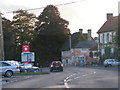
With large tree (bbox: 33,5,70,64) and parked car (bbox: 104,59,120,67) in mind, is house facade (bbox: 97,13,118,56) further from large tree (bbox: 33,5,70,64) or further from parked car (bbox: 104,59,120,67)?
parked car (bbox: 104,59,120,67)

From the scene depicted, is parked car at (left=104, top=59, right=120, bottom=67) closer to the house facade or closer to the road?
the house facade

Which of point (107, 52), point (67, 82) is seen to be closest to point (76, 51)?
point (107, 52)

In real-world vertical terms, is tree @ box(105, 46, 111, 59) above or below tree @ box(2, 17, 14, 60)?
below

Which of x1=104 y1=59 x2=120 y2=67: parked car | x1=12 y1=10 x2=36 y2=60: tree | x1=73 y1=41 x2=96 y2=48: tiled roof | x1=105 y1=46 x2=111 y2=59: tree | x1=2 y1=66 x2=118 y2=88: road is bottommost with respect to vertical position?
x1=2 y1=66 x2=118 y2=88: road

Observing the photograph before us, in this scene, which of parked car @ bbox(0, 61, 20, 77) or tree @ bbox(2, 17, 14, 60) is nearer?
parked car @ bbox(0, 61, 20, 77)

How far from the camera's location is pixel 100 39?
269 feet

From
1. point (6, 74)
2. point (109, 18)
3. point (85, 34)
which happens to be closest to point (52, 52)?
point (109, 18)

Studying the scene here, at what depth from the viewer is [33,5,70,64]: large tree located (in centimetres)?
8438

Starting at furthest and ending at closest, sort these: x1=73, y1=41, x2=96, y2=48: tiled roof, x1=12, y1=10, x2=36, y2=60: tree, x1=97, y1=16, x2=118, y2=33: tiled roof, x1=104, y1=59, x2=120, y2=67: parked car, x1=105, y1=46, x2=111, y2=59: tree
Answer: x1=73, y1=41, x2=96, y2=48: tiled roof, x1=12, y1=10, x2=36, y2=60: tree, x1=97, y1=16, x2=118, y2=33: tiled roof, x1=105, y1=46, x2=111, y2=59: tree, x1=104, y1=59, x2=120, y2=67: parked car

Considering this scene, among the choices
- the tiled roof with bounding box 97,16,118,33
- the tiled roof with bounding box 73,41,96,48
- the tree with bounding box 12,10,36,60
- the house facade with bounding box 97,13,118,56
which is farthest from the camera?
the tiled roof with bounding box 73,41,96,48

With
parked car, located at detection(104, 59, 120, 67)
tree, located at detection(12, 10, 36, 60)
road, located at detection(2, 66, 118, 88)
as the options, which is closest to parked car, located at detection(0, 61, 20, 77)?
road, located at detection(2, 66, 118, 88)

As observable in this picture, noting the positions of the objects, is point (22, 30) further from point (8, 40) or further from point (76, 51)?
point (76, 51)

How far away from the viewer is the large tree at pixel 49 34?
8438cm

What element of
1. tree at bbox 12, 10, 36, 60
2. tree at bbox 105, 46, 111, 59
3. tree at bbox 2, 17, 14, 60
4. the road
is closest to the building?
tree at bbox 12, 10, 36, 60
